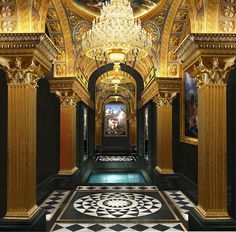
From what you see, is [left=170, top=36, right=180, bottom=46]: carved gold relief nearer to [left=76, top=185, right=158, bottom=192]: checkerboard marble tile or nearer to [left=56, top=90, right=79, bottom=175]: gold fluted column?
[left=56, top=90, right=79, bottom=175]: gold fluted column

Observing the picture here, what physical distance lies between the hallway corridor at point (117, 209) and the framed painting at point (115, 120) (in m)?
18.5

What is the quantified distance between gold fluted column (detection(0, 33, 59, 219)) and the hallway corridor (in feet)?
4.13

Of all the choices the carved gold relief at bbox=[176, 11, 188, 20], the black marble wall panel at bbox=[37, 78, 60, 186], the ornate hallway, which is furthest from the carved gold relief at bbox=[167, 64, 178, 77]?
the black marble wall panel at bbox=[37, 78, 60, 186]

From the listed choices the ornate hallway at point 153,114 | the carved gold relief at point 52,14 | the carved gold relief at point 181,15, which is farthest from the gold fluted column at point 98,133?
the carved gold relief at point 181,15

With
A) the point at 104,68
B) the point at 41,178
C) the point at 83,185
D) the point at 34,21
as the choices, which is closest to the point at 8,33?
the point at 34,21

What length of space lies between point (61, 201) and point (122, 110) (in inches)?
850

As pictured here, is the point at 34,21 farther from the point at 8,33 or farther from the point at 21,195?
the point at 21,195

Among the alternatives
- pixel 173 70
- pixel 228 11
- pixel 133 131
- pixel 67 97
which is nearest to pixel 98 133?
pixel 133 131

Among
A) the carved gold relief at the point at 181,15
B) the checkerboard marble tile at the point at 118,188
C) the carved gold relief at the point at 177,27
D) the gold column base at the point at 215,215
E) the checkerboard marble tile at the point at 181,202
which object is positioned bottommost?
the checkerboard marble tile at the point at 118,188

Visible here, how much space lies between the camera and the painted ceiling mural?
7.95 metres

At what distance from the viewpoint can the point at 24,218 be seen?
15.8ft

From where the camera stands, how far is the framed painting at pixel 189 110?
310 inches

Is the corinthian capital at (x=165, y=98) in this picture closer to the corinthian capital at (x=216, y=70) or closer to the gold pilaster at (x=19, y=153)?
the corinthian capital at (x=216, y=70)

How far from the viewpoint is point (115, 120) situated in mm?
28672
